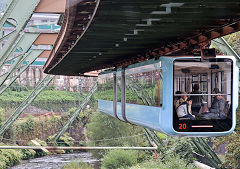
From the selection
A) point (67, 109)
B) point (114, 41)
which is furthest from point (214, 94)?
point (67, 109)

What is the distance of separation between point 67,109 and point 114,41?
38025 mm

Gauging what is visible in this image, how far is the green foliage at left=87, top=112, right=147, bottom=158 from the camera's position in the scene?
118ft

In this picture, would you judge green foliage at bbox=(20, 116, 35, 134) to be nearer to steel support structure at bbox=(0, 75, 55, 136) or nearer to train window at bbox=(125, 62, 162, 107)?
steel support structure at bbox=(0, 75, 55, 136)

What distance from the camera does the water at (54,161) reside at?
35406 mm

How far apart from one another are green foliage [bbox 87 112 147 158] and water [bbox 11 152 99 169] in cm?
130

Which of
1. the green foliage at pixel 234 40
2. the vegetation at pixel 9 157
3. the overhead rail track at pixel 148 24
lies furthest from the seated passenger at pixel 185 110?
the vegetation at pixel 9 157

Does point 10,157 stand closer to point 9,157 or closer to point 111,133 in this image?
point 9,157

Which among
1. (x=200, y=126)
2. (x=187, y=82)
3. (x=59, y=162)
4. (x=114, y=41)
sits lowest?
(x=59, y=162)

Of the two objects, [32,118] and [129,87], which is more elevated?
[129,87]

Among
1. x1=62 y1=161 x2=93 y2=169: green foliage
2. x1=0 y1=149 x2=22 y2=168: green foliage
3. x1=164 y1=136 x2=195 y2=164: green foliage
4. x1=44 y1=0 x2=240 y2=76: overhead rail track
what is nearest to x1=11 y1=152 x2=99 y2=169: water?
x1=0 y1=149 x2=22 y2=168: green foliage

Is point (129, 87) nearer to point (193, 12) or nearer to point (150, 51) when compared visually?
point (150, 51)

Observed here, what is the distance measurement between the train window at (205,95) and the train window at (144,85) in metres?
0.54

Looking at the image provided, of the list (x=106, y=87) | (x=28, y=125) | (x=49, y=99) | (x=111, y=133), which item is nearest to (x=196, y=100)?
(x=106, y=87)

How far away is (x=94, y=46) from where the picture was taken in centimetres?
1273
